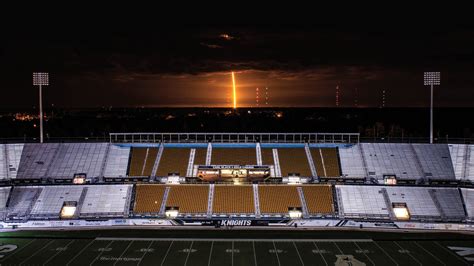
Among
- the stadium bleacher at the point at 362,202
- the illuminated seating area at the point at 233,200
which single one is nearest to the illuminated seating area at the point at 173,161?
the illuminated seating area at the point at 233,200

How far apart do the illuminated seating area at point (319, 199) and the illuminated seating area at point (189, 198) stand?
8.46m

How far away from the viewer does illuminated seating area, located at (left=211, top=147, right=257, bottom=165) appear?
44.9 meters

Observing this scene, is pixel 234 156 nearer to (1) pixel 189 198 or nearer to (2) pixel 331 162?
(1) pixel 189 198

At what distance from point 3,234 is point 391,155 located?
33.7 m

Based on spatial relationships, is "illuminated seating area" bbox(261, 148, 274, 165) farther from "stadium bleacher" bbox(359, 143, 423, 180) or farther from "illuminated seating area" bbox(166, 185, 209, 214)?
"stadium bleacher" bbox(359, 143, 423, 180)

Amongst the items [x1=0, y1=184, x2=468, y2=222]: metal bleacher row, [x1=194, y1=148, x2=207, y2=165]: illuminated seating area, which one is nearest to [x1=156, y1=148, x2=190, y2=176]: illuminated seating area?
[x1=194, y1=148, x2=207, y2=165]: illuminated seating area

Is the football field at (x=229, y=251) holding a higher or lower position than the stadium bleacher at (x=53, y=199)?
lower

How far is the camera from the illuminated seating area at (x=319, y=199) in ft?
126

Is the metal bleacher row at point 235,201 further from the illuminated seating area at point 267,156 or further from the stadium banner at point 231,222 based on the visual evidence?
the illuminated seating area at point 267,156

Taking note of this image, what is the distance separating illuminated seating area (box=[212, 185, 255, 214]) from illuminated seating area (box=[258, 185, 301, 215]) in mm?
955

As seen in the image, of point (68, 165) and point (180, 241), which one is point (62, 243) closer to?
point (180, 241)

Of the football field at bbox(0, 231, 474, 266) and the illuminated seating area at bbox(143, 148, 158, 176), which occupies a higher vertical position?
the illuminated seating area at bbox(143, 148, 158, 176)

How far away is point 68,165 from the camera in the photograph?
144 feet

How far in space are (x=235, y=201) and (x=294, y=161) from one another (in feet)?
27.4
